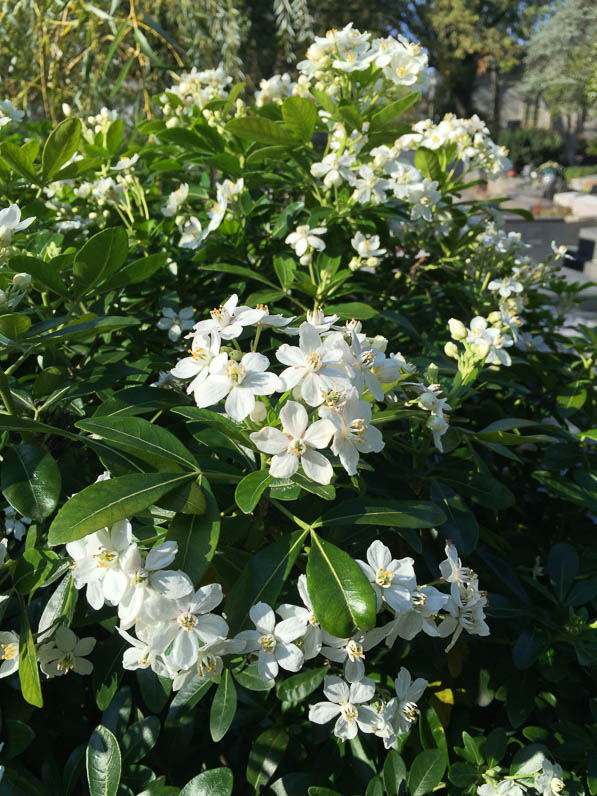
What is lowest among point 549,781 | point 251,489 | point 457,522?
point 549,781

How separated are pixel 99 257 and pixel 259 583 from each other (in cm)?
63

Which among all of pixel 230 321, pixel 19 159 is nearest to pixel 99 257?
pixel 230 321

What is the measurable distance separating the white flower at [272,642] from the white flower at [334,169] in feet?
3.71

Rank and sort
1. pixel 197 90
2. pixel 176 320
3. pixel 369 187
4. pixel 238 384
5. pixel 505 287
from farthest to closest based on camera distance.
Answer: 1. pixel 197 90
2. pixel 505 287
3. pixel 369 187
4. pixel 176 320
5. pixel 238 384

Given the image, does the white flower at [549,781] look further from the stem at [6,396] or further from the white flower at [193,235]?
the white flower at [193,235]

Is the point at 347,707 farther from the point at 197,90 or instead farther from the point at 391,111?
the point at 197,90

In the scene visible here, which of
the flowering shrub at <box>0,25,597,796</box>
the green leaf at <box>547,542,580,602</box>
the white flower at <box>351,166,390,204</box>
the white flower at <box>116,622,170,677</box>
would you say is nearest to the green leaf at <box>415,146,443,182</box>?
the flowering shrub at <box>0,25,597,796</box>

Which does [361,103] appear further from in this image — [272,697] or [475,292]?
[272,697]

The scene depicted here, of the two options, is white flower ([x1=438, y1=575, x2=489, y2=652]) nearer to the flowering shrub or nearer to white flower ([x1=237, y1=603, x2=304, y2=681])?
the flowering shrub

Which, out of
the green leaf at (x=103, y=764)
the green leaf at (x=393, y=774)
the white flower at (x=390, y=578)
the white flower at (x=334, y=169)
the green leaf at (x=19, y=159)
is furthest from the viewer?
the white flower at (x=334, y=169)

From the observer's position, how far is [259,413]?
0.89 m

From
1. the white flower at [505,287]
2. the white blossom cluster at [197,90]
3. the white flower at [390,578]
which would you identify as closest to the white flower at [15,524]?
the white flower at [390,578]

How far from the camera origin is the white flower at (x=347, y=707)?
962 mm

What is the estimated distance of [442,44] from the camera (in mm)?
29312
